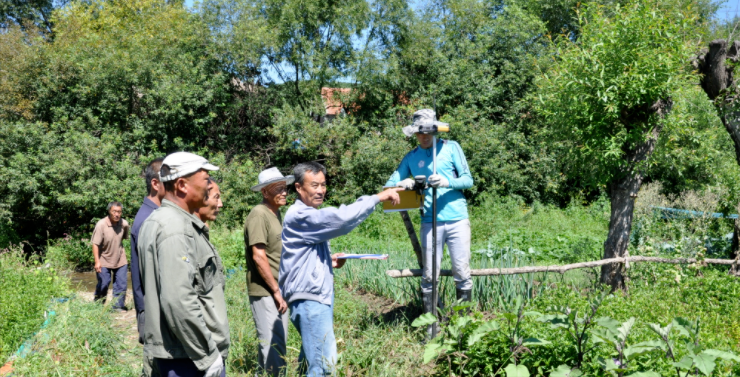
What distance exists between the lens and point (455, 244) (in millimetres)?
4500

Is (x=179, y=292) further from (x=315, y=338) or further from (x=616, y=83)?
(x=616, y=83)

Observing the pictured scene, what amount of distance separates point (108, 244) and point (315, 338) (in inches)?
225

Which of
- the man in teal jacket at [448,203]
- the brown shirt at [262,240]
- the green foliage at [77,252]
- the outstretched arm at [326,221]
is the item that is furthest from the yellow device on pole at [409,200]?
the green foliage at [77,252]

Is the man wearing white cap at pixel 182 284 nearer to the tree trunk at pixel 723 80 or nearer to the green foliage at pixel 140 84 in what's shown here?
the tree trunk at pixel 723 80

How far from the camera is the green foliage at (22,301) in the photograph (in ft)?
16.8

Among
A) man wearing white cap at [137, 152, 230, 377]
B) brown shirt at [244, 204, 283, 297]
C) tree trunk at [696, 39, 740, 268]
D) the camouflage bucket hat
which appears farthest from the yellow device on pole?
tree trunk at [696, 39, 740, 268]

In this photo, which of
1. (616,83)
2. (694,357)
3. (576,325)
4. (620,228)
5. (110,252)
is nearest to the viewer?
(694,357)

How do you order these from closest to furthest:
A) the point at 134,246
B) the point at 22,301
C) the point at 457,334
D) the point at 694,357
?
the point at 694,357 < the point at 457,334 < the point at 134,246 < the point at 22,301

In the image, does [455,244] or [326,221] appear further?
[455,244]

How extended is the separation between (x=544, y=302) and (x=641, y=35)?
2.91 m

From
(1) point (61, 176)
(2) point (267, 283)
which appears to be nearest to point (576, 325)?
(2) point (267, 283)

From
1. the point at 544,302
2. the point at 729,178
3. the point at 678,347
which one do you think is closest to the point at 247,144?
the point at 729,178

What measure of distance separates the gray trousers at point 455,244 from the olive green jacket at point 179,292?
2.32m

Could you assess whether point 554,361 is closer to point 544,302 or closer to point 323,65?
point 544,302
